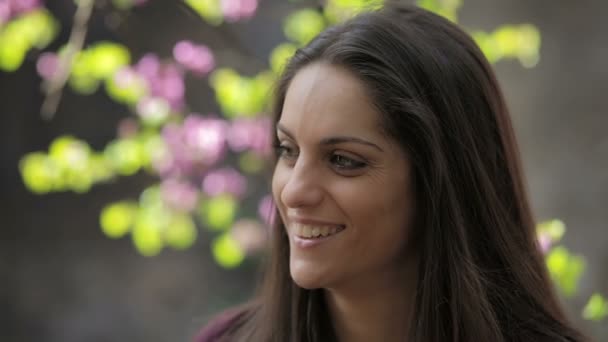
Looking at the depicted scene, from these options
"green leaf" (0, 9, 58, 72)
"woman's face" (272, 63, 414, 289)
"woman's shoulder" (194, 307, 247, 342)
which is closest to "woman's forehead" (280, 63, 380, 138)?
"woman's face" (272, 63, 414, 289)

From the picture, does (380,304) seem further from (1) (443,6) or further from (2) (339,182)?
(1) (443,6)

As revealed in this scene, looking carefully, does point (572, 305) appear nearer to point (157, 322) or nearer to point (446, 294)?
point (446, 294)

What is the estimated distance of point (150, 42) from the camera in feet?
11.3

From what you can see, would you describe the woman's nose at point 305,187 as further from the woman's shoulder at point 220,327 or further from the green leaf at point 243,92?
the green leaf at point 243,92

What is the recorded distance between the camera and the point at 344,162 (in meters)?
1.56

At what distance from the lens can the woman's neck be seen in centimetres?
168

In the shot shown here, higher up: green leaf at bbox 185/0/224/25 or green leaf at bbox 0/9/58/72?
green leaf at bbox 185/0/224/25

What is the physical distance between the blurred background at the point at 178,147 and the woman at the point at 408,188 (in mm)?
322

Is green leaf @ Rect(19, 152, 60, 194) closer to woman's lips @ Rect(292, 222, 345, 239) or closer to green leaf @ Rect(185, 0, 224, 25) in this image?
green leaf @ Rect(185, 0, 224, 25)

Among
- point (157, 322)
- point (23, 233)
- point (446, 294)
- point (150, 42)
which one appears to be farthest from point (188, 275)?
point (446, 294)

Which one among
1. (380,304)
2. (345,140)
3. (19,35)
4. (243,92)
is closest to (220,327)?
(380,304)

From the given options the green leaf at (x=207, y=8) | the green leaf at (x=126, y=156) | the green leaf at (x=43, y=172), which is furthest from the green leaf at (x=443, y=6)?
the green leaf at (x=43, y=172)

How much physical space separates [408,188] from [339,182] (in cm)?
14

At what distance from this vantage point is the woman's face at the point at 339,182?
5.00ft
